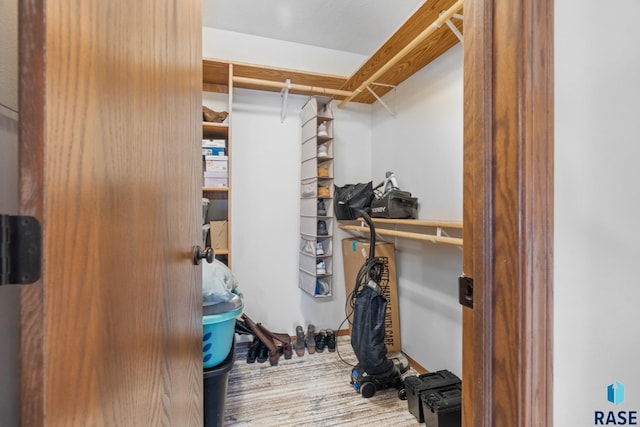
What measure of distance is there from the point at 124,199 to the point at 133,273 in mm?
139

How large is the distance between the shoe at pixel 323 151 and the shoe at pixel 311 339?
152cm

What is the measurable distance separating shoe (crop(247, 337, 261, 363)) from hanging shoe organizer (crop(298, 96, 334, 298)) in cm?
57

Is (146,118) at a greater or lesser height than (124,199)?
greater

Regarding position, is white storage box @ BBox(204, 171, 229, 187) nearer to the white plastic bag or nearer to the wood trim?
the white plastic bag

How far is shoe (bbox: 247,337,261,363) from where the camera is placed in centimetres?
235

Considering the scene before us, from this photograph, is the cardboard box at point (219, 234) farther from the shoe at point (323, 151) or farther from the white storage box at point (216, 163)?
the shoe at point (323, 151)

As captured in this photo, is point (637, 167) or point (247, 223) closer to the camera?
point (637, 167)

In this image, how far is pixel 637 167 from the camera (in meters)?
0.67

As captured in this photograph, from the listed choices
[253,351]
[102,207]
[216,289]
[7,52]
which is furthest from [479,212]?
[253,351]

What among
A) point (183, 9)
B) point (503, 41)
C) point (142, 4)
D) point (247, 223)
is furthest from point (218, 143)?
point (503, 41)

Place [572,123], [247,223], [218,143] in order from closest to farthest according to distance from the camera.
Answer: [572,123] → [218,143] → [247,223]

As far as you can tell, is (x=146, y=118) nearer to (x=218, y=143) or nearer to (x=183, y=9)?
(x=183, y=9)

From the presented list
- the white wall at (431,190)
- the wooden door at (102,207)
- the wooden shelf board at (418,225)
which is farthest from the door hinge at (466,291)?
the white wall at (431,190)

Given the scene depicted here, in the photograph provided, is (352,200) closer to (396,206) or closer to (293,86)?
(396,206)
